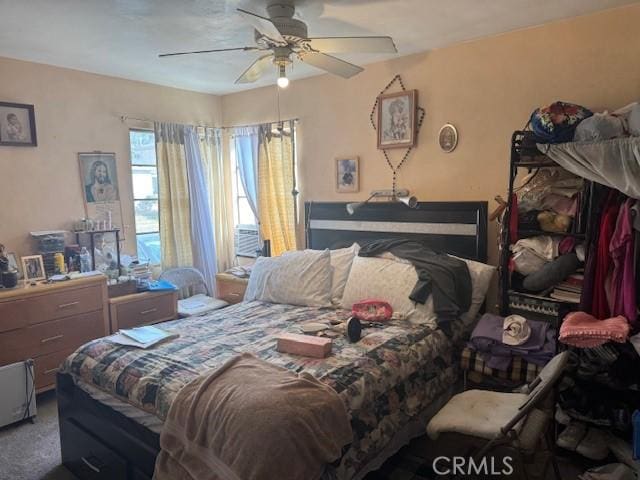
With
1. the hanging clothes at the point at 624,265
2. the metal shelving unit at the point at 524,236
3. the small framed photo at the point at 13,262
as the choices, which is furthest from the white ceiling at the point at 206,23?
the small framed photo at the point at 13,262

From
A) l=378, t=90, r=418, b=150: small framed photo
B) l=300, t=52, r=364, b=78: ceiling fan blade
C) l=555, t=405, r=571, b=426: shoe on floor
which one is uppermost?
l=300, t=52, r=364, b=78: ceiling fan blade

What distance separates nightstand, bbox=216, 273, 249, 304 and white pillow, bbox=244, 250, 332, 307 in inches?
20.6

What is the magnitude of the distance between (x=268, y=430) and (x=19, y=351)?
2238 mm

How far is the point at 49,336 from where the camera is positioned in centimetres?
296

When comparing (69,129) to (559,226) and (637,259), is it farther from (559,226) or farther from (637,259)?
(637,259)

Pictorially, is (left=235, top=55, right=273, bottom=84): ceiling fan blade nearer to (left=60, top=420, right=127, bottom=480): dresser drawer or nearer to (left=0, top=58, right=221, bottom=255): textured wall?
(left=0, top=58, right=221, bottom=255): textured wall

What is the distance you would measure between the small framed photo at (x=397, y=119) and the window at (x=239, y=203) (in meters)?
1.77

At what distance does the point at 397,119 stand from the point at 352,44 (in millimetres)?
1210

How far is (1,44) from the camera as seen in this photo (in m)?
2.82

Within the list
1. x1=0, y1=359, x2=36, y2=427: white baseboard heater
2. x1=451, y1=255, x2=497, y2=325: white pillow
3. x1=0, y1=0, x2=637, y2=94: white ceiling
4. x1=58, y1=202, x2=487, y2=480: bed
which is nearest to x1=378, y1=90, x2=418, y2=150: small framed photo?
x1=0, y1=0, x2=637, y2=94: white ceiling

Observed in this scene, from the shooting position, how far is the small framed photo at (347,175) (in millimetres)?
3641

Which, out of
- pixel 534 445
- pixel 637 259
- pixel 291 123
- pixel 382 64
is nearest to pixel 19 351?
pixel 291 123

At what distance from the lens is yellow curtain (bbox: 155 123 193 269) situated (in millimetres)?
4055
